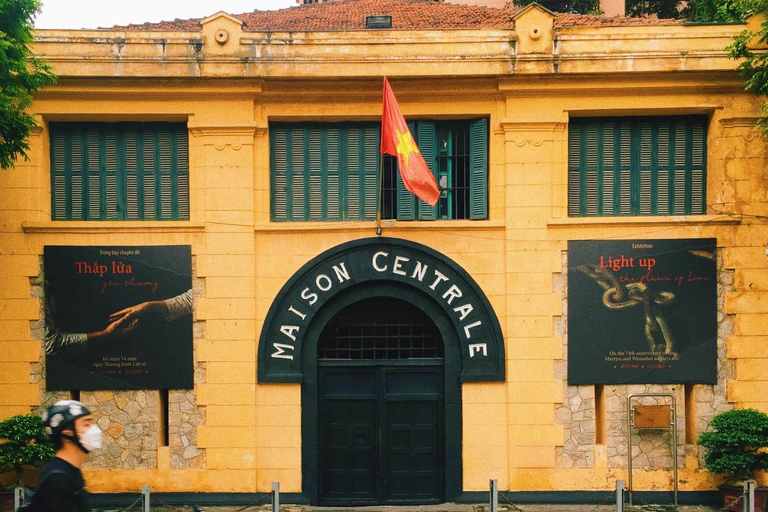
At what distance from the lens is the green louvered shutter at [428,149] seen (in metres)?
17.3

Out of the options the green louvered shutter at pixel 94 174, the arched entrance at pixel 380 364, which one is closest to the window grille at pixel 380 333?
the arched entrance at pixel 380 364

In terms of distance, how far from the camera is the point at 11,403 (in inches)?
664

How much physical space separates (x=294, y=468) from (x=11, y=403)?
220 inches

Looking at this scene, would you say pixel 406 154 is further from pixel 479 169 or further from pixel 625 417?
pixel 625 417

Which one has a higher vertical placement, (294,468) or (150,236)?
(150,236)

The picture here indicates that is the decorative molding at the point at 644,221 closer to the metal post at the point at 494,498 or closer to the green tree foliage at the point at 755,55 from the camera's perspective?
the green tree foliage at the point at 755,55

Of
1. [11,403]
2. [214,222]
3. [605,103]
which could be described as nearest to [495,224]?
[605,103]

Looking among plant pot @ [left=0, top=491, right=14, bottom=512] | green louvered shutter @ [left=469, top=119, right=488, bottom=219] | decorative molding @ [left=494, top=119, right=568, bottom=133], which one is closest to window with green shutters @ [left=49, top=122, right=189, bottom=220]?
plant pot @ [left=0, top=491, right=14, bottom=512]

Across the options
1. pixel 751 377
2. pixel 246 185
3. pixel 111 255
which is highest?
pixel 246 185

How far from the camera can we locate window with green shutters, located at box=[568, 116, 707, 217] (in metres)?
17.3

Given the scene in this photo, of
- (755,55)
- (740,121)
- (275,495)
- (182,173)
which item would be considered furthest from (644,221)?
(182,173)

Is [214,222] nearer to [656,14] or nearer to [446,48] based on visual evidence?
[446,48]

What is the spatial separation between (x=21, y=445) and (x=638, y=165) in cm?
1284

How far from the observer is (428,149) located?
17297 millimetres
